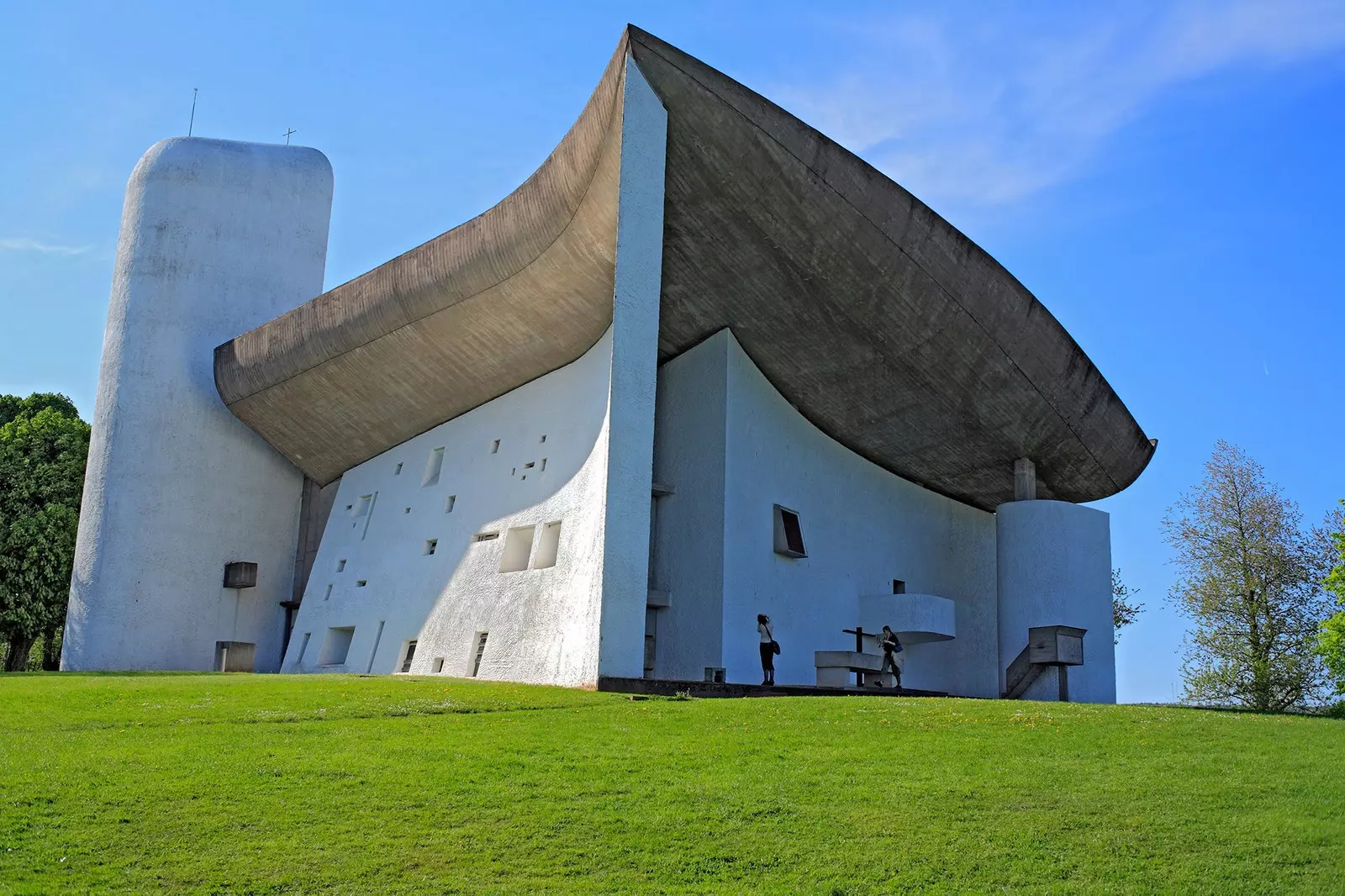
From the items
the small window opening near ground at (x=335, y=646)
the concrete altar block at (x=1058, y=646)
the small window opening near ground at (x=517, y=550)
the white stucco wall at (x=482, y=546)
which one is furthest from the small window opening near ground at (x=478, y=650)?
the concrete altar block at (x=1058, y=646)

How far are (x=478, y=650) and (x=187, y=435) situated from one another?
9979 mm

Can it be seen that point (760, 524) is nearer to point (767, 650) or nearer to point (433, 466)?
point (767, 650)

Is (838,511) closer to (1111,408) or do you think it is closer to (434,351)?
(1111,408)

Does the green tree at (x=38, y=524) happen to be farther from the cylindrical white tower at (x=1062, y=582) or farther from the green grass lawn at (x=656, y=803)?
the cylindrical white tower at (x=1062, y=582)

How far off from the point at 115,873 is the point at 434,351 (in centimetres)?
1519

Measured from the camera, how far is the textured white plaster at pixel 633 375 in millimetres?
14359

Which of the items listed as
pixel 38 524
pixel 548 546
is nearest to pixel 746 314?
pixel 548 546

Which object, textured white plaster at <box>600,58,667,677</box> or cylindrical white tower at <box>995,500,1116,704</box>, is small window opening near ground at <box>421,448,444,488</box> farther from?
cylindrical white tower at <box>995,500,1116,704</box>

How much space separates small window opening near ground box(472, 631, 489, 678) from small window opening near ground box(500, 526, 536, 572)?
1.06 metres

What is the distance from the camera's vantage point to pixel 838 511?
2205 cm

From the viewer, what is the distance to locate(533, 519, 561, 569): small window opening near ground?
17.8 meters

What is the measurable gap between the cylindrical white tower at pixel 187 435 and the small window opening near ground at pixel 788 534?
10.9 meters

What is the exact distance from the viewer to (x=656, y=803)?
7789 mm

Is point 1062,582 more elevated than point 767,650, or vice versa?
point 1062,582
